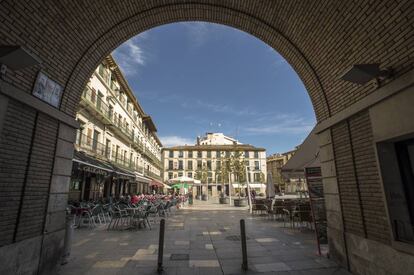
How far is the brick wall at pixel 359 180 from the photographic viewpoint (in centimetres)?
425

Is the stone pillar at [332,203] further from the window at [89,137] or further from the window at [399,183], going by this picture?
the window at [89,137]

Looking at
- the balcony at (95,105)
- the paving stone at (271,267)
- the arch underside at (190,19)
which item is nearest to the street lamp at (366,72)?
the arch underside at (190,19)

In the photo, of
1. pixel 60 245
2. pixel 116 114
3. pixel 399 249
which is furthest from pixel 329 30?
pixel 116 114

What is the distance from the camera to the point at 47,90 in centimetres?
492

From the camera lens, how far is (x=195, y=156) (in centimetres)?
6044

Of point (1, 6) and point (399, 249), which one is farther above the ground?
point (1, 6)

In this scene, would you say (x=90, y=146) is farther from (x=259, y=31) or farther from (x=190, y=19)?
(x=259, y=31)

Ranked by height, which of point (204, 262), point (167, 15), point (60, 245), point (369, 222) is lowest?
point (204, 262)

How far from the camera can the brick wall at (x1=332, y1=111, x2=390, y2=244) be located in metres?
4.25

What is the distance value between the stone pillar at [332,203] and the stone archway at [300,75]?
2cm

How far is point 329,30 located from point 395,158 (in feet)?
8.96

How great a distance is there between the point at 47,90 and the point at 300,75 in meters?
6.07

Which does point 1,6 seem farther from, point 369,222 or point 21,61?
point 369,222

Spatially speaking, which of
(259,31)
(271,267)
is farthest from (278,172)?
(271,267)
